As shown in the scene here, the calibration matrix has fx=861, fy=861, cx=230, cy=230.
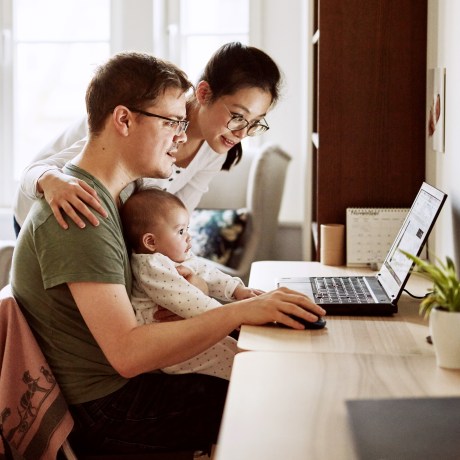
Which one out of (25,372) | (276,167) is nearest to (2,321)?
(25,372)

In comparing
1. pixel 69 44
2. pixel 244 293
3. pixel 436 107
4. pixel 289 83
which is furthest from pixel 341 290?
pixel 69 44

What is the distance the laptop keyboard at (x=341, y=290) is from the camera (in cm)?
193

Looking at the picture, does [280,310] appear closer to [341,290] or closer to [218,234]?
[341,290]

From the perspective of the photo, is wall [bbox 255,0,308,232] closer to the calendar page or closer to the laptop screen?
the calendar page

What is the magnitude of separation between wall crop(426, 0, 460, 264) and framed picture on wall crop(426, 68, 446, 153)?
0.03 m

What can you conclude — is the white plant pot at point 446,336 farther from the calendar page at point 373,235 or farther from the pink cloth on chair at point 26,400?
the calendar page at point 373,235

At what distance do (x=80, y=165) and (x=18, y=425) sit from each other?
0.54m

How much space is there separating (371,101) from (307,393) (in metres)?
1.49

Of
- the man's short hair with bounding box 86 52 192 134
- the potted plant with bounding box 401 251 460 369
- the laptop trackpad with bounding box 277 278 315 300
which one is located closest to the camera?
the potted plant with bounding box 401 251 460 369

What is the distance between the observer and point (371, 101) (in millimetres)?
2588

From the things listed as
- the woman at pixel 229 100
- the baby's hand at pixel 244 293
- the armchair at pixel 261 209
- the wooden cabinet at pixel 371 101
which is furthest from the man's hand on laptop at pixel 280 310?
the armchair at pixel 261 209

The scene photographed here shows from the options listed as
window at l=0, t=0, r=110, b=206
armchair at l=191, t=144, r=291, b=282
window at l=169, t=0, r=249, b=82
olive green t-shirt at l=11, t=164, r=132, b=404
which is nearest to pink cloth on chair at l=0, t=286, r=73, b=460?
olive green t-shirt at l=11, t=164, r=132, b=404

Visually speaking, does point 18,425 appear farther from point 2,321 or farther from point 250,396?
point 250,396

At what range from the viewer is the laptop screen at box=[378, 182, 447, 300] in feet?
6.18
